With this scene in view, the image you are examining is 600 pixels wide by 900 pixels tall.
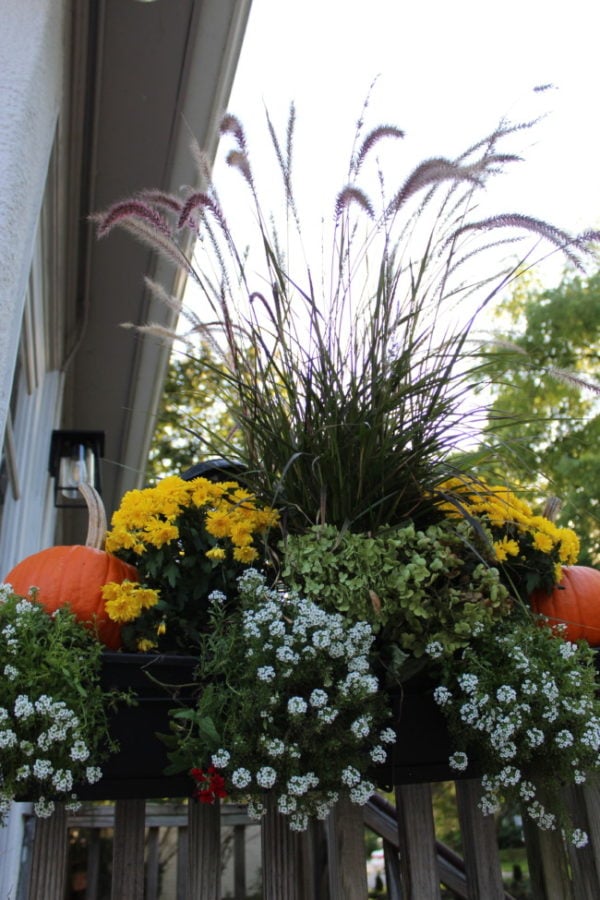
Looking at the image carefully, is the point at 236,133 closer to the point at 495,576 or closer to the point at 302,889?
the point at 495,576

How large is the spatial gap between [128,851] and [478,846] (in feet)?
1.91

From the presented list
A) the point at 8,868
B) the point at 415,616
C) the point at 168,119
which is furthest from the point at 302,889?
the point at 168,119

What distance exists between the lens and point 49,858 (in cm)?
119

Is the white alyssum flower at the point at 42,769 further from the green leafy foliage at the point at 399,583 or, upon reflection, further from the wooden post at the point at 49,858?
the green leafy foliage at the point at 399,583

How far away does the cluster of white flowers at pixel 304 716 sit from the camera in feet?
3.34

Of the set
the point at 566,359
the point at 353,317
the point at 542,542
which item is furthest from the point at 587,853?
the point at 566,359

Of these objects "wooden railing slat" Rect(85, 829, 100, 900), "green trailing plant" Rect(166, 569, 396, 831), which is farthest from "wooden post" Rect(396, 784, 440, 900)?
"wooden railing slat" Rect(85, 829, 100, 900)

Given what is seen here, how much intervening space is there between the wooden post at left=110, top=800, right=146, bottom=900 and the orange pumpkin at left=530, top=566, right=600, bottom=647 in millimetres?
734

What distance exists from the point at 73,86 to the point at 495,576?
2.42 m

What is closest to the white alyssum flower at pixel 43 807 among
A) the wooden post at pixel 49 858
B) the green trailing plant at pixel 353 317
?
the wooden post at pixel 49 858

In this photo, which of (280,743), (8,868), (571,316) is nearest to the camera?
(280,743)

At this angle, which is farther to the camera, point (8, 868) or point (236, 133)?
point (8, 868)

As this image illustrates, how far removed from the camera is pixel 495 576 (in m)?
1.18

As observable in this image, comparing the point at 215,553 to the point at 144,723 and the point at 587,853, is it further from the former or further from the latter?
the point at 587,853
